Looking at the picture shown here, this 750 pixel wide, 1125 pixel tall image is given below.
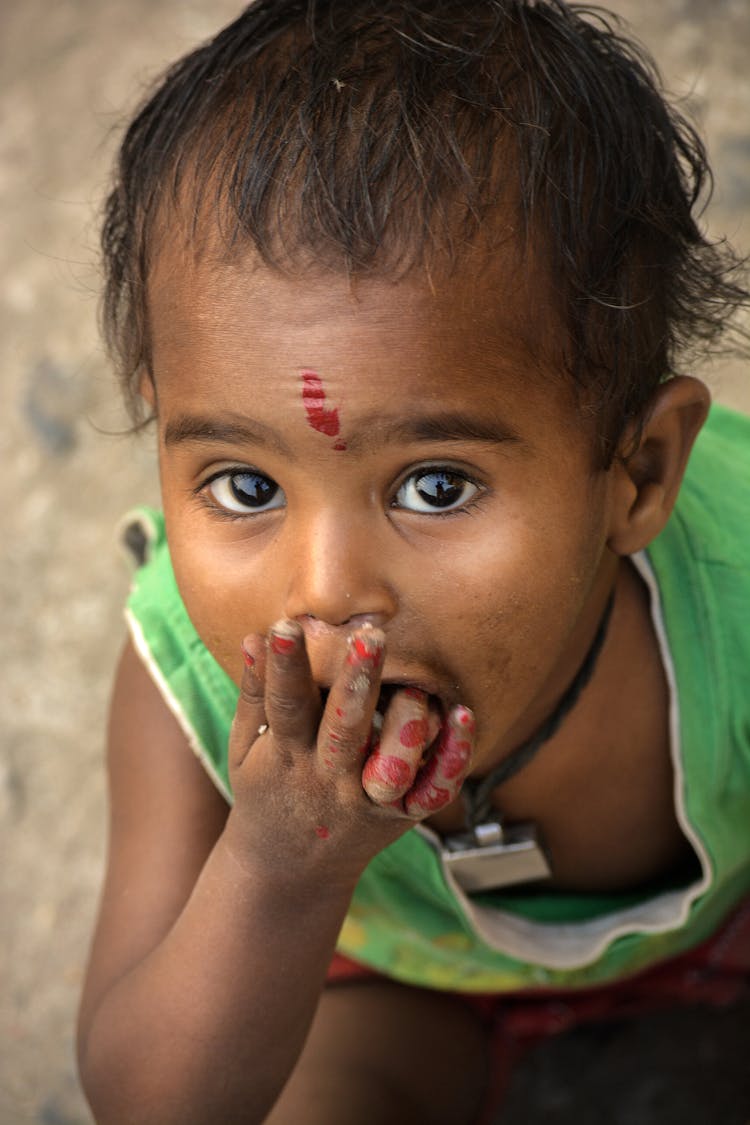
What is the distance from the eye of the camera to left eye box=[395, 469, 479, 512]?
0.99 metres

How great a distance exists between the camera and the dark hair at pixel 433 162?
0.98 meters

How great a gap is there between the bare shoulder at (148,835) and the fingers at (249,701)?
0.29m

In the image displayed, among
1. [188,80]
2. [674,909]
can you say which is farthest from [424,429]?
[674,909]

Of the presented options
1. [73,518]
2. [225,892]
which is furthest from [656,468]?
[73,518]

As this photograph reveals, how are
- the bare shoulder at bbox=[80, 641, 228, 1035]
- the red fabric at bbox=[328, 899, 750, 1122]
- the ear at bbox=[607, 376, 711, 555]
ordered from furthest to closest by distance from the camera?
1. the red fabric at bbox=[328, 899, 750, 1122]
2. the bare shoulder at bbox=[80, 641, 228, 1035]
3. the ear at bbox=[607, 376, 711, 555]

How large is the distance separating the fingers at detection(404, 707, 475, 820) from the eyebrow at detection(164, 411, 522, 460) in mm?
197

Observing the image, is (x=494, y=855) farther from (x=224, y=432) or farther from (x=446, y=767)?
(x=224, y=432)

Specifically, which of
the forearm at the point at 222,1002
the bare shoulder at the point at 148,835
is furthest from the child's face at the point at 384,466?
the bare shoulder at the point at 148,835

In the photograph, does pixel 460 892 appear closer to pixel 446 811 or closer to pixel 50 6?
pixel 446 811

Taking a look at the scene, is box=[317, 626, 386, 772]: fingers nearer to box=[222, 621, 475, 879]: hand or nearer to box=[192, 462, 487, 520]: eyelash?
box=[222, 621, 475, 879]: hand

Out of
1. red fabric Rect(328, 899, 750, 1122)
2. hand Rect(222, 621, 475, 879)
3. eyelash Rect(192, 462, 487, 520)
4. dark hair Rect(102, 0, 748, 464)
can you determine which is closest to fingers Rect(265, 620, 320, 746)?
hand Rect(222, 621, 475, 879)

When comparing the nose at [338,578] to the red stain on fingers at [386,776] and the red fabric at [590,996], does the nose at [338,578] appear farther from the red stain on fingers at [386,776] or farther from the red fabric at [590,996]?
the red fabric at [590,996]

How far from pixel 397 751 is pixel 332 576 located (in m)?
0.13

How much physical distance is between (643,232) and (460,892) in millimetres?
675
